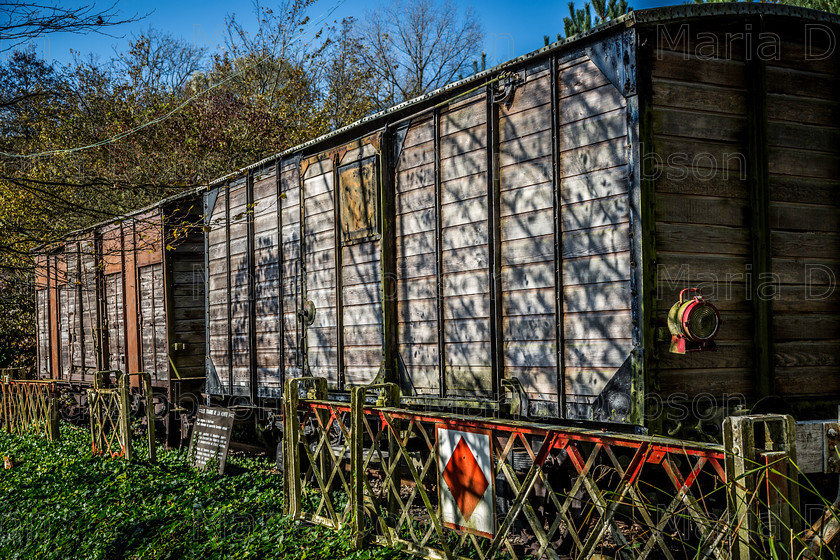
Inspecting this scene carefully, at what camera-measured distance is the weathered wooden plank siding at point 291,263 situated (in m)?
8.87

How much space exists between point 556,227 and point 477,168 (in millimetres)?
1109

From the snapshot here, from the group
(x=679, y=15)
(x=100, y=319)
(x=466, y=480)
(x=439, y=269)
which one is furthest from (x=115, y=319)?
(x=679, y=15)

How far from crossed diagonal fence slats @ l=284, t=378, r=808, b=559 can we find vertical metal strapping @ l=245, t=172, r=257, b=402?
2955mm

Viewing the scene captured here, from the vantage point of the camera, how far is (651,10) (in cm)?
478

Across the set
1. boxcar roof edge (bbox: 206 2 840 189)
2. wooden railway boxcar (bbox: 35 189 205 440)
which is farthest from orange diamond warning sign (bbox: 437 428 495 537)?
wooden railway boxcar (bbox: 35 189 205 440)

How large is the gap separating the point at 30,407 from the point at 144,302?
3.14 meters

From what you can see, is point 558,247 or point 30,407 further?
point 30,407

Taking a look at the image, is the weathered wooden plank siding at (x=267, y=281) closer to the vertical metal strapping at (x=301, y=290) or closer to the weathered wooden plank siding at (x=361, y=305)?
the vertical metal strapping at (x=301, y=290)

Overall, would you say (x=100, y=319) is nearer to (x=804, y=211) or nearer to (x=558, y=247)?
(x=558, y=247)

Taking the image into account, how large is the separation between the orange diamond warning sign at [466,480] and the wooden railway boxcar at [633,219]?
111 cm

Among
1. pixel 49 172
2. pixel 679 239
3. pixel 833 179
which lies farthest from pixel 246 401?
pixel 49 172

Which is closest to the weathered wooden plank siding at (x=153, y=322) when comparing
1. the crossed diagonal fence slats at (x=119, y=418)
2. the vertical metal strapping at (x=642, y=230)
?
the crossed diagonal fence slats at (x=119, y=418)

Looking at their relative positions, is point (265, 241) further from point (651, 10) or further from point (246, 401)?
point (651, 10)

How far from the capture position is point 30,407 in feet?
43.5
